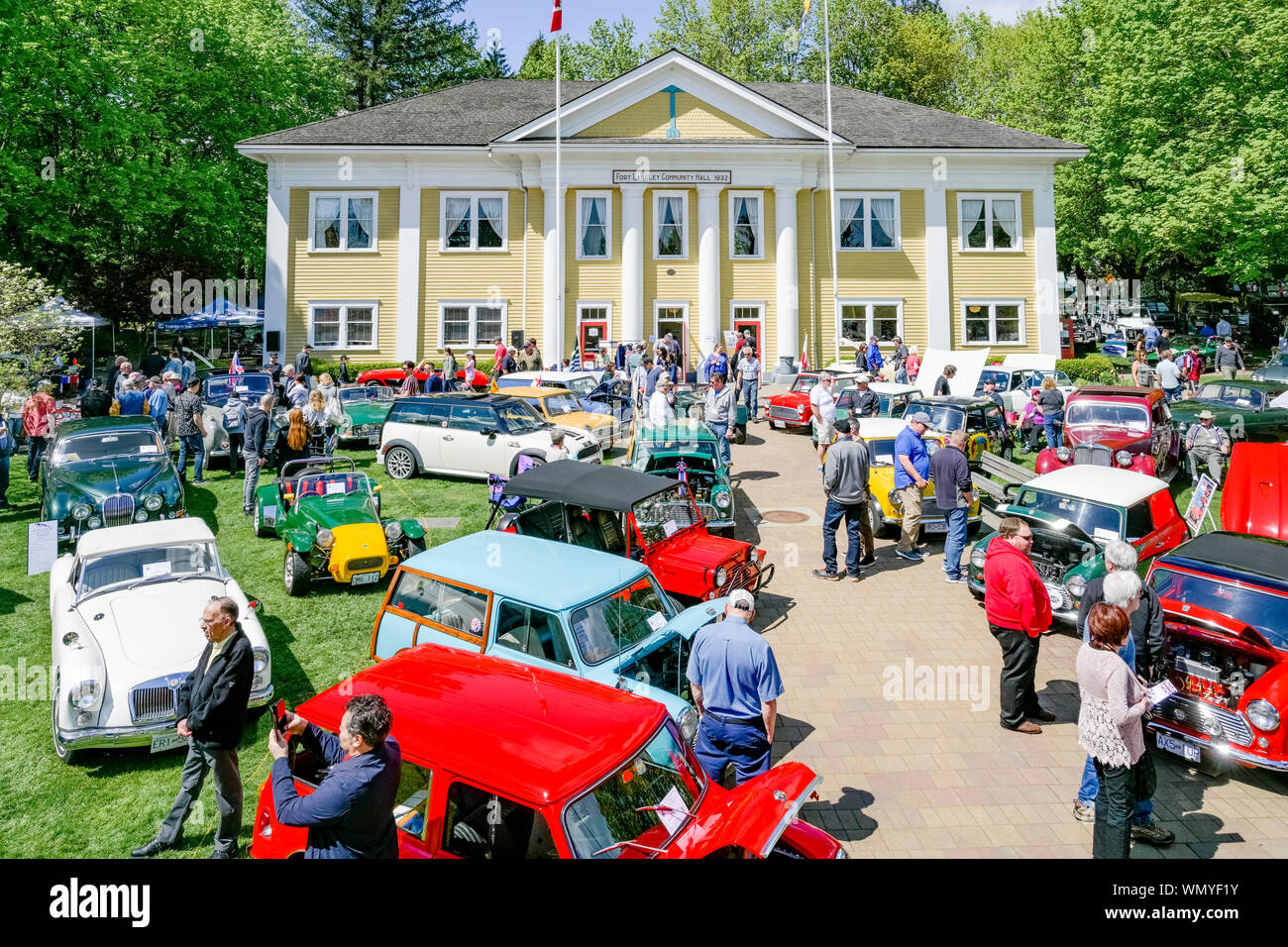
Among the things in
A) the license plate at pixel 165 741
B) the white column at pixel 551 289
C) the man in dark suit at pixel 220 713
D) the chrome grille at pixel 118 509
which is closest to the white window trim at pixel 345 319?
the white column at pixel 551 289

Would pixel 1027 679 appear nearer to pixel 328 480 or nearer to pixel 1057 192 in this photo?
pixel 328 480

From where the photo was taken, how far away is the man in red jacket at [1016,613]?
772 cm

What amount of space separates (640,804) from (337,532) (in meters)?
7.96

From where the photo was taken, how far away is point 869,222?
32.8 m

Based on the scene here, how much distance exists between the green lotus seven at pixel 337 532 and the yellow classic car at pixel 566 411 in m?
6.24

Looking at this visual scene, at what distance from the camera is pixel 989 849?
20.2 feet

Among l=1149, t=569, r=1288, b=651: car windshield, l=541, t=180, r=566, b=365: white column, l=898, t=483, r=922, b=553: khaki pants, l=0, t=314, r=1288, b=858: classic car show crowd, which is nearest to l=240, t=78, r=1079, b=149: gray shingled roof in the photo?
l=541, t=180, r=566, b=365: white column

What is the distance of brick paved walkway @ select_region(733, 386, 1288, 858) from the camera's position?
6355mm

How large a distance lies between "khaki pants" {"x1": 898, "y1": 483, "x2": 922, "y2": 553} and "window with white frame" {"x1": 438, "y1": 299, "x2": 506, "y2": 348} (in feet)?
72.1

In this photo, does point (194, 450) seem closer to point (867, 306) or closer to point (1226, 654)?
point (1226, 654)

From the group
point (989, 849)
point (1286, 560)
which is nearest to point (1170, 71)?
point (1286, 560)

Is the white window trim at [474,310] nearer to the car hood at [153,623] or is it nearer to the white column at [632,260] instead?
the white column at [632,260]

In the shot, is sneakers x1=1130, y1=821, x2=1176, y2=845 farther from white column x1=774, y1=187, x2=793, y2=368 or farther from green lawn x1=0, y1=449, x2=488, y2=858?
white column x1=774, y1=187, x2=793, y2=368
